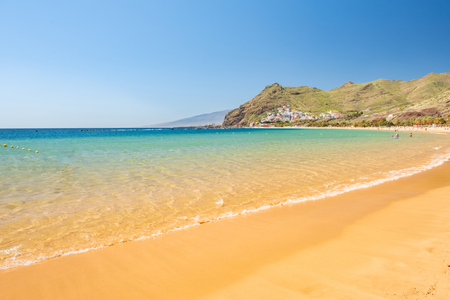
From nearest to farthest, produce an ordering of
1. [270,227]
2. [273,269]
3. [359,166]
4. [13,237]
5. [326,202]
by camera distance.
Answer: [273,269], [13,237], [270,227], [326,202], [359,166]

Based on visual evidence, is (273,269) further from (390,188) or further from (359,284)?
(390,188)

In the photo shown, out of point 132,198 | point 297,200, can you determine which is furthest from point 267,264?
point 132,198

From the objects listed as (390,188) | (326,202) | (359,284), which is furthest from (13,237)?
(390,188)

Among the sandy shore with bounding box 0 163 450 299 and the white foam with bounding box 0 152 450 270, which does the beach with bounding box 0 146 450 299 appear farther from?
the white foam with bounding box 0 152 450 270

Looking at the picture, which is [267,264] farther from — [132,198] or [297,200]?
[132,198]

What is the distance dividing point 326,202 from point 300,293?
192 inches

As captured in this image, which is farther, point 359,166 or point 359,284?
point 359,166

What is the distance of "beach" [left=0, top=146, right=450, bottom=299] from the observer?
327 cm

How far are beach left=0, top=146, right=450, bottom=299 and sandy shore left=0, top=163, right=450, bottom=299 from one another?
0.01 m

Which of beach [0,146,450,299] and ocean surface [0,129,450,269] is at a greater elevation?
ocean surface [0,129,450,269]

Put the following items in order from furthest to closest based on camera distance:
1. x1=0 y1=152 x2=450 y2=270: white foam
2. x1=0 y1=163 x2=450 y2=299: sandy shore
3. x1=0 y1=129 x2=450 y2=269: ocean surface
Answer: x1=0 y1=129 x2=450 y2=269: ocean surface → x1=0 y1=152 x2=450 y2=270: white foam → x1=0 y1=163 x2=450 y2=299: sandy shore

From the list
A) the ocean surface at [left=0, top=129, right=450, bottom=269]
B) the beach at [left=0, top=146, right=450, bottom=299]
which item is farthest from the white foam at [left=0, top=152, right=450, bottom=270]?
the beach at [left=0, top=146, right=450, bottom=299]

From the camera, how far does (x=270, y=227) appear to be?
5.54m

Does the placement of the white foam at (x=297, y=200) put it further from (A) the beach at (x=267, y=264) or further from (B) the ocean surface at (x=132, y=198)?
(A) the beach at (x=267, y=264)
